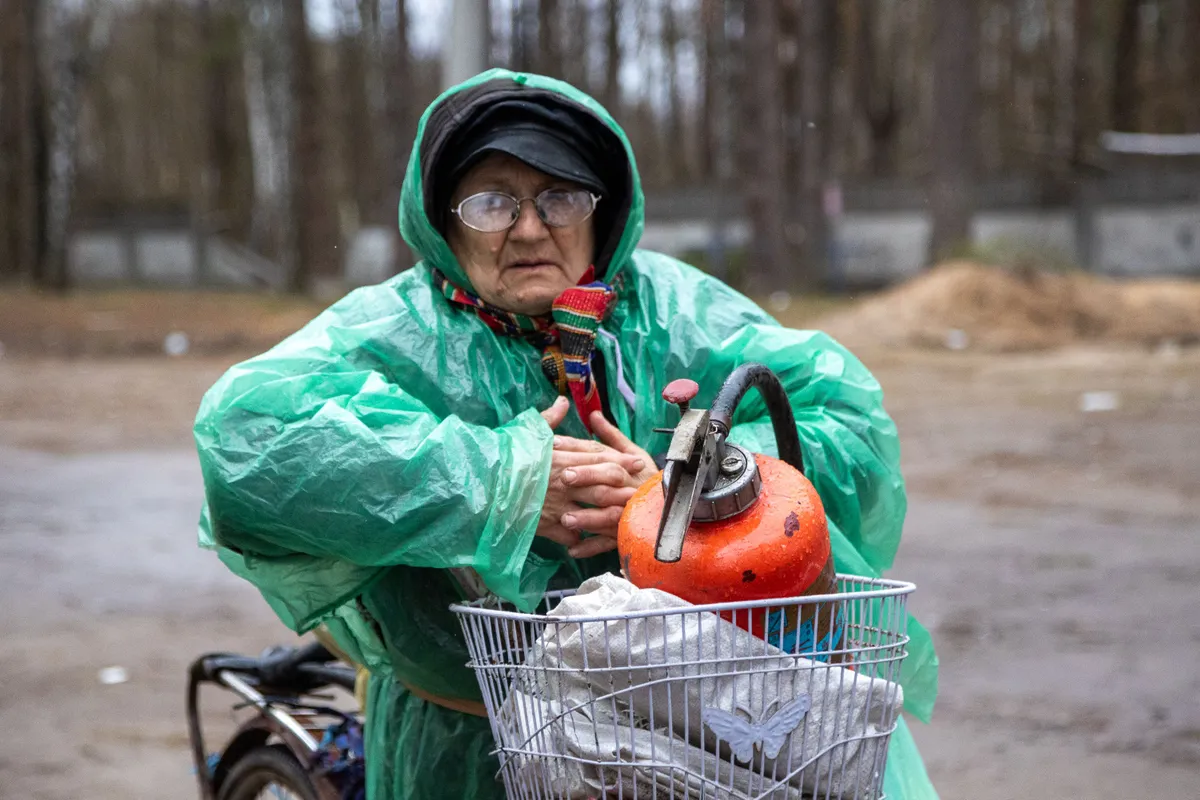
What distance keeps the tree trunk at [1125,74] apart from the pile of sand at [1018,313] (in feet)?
53.1

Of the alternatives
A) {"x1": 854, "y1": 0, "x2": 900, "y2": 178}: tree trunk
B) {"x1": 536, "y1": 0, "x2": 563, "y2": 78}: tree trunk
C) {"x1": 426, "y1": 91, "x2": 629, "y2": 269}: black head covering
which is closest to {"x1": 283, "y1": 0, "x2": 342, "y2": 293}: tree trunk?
{"x1": 536, "y1": 0, "x2": 563, "y2": 78}: tree trunk

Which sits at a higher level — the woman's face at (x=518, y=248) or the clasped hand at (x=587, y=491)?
the woman's face at (x=518, y=248)

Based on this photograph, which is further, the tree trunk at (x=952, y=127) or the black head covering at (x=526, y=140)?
the tree trunk at (x=952, y=127)

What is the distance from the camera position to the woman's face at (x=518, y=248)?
239 centimetres

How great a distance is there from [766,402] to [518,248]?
61 cm

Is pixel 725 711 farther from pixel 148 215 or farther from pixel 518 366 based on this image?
pixel 148 215

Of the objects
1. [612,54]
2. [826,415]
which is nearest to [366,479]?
[826,415]

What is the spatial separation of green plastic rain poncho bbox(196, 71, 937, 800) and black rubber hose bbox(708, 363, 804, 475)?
0.71 ft

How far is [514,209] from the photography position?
238 centimetres

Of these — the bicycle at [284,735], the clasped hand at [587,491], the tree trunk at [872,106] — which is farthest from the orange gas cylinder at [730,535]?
the tree trunk at [872,106]

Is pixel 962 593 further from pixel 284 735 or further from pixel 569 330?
pixel 569 330

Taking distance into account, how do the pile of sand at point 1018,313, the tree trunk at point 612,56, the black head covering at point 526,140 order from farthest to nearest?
the tree trunk at point 612,56 → the pile of sand at point 1018,313 → the black head covering at point 526,140

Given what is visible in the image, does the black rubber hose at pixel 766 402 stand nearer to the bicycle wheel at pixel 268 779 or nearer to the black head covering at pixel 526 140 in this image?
the black head covering at pixel 526 140

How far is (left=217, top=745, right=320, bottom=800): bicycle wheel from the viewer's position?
2814 millimetres
